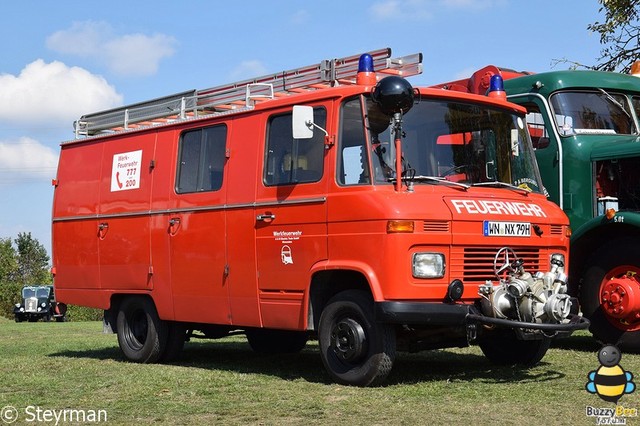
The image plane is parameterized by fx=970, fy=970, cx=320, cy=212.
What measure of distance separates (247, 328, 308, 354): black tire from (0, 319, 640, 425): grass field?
0.50ft

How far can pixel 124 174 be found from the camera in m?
11.5

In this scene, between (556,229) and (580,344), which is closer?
(556,229)

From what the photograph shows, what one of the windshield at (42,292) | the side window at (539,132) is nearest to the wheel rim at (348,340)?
the side window at (539,132)

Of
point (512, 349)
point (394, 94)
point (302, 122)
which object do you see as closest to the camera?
point (394, 94)

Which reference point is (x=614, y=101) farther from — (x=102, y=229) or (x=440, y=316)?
(x=102, y=229)

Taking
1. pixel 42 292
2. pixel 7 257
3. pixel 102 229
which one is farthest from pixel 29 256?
pixel 102 229

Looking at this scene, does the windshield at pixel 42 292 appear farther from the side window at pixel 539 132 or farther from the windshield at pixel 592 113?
the windshield at pixel 592 113

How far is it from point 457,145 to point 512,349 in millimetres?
2285

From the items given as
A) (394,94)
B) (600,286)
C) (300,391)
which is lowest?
(300,391)

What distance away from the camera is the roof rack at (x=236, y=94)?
9.72 metres

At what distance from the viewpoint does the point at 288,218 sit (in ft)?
30.2

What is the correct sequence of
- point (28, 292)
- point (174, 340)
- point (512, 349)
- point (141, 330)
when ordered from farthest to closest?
point (28, 292), point (141, 330), point (174, 340), point (512, 349)

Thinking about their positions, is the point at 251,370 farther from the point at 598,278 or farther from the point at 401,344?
the point at 598,278

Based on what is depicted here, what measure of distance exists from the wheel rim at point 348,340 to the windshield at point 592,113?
14.0 feet
